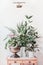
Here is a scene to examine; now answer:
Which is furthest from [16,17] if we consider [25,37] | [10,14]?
[25,37]

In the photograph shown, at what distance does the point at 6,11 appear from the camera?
12.2 ft

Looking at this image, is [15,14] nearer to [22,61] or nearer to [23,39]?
[23,39]

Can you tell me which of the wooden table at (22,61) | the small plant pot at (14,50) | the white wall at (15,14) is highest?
the white wall at (15,14)

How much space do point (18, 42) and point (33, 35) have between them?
11.7 inches

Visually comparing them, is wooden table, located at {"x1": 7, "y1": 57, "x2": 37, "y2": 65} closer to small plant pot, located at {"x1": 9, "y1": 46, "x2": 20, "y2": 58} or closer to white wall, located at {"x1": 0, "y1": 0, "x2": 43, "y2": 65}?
small plant pot, located at {"x1": 9, "y1": 46, "x2": 20, "y2": 58}

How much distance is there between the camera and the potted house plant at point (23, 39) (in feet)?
11.0

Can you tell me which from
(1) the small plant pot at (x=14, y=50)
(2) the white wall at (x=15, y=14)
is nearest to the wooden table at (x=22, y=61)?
(1) the small plant pot at (x=14, y=50)

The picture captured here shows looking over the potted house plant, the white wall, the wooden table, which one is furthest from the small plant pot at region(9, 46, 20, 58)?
the white wall

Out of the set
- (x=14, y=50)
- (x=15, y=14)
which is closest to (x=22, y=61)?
(x=14, y=50)

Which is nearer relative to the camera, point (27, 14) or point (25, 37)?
point (25, 37)

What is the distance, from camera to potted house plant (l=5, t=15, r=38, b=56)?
3357mm

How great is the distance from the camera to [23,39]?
3371 millimetres

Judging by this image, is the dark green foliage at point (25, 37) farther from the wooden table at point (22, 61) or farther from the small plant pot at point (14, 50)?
the wooden table at point (22, 61)

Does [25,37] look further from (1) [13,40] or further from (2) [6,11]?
(2) [6,11]
